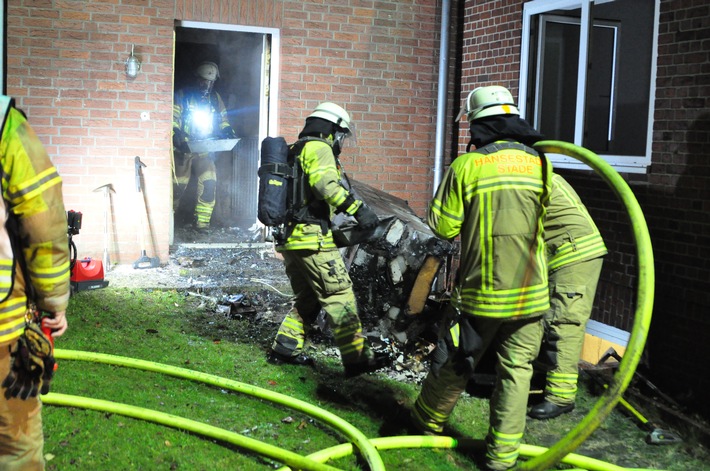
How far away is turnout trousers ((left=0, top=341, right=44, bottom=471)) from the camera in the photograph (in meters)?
2.82

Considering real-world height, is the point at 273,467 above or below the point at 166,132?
below

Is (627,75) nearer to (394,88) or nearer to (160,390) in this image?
(394,88)

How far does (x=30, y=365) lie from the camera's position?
287 cm

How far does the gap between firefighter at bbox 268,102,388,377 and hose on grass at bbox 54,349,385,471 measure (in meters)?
0.80

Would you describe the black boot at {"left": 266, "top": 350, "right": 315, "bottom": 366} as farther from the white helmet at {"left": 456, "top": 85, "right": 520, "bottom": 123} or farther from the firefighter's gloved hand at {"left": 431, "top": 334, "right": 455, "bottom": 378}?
the white helmet at {"left": 456, "top": 85, "right": 520, "bottom": 123}

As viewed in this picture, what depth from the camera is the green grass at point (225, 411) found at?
163 inches

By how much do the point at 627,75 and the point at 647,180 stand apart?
4.41 m

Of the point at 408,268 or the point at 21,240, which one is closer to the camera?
the point at 21,240

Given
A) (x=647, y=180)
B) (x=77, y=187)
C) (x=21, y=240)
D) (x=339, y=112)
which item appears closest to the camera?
(x=21, y=240)

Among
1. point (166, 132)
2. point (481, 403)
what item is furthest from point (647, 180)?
point (166, 132)

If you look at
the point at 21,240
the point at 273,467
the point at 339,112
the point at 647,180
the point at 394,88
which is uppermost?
the point at 394,88

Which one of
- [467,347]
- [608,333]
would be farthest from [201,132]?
[467,347]

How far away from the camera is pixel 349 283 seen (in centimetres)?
542

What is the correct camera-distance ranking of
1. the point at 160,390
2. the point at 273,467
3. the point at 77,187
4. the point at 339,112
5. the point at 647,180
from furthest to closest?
the point at 77,187 → the point at 647,180 → the point at 339,112 → the point at 160,390 → the point at 273,467
